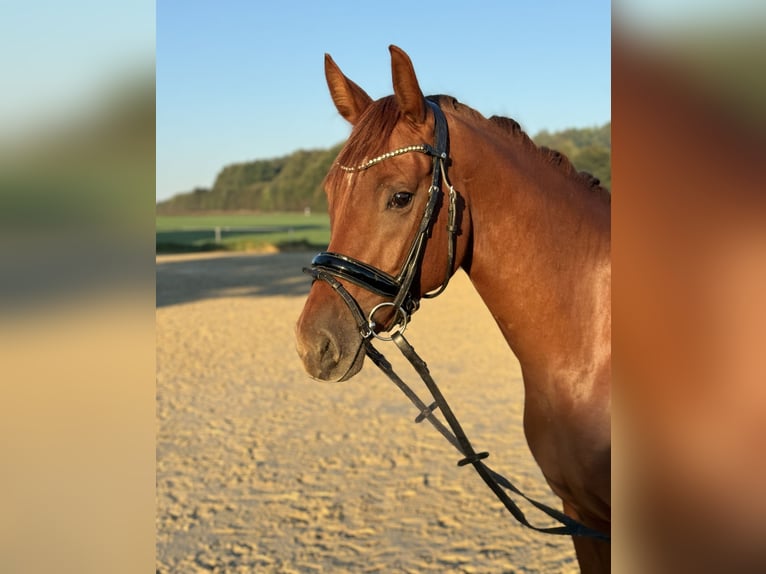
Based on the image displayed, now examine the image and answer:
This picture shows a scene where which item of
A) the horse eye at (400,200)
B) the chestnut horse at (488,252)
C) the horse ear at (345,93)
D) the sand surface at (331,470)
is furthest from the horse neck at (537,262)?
the sand surface at (331,470)

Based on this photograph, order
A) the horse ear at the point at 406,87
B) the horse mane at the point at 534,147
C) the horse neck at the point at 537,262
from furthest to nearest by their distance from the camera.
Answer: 1. the horse mane at the point at 534,147
2. the horse neck at the point at 537,262
3. the horse ear at the point at 406,87

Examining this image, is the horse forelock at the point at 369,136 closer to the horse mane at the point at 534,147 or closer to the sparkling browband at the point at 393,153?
the sparkling browband at the point at 393,153

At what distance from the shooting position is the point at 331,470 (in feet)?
18.2

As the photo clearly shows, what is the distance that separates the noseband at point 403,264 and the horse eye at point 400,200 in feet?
0.21

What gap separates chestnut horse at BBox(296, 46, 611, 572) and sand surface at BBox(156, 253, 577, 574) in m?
2.20

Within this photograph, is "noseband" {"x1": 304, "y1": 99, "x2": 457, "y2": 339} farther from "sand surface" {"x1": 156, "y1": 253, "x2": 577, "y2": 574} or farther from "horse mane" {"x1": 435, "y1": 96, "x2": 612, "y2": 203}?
"sand surface" {"x1": 156, "y1": 253, "x2": 577, "y2": 574}

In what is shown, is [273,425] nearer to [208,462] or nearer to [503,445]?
[208,462]

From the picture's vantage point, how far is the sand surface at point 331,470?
4.13 metres

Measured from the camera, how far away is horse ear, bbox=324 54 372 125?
227cm

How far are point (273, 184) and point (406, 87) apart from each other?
63.6 meters

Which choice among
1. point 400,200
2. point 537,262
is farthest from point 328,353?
point 537,262

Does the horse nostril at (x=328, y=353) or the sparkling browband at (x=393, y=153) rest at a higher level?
the sparkling browband at (x=393, y=153)
